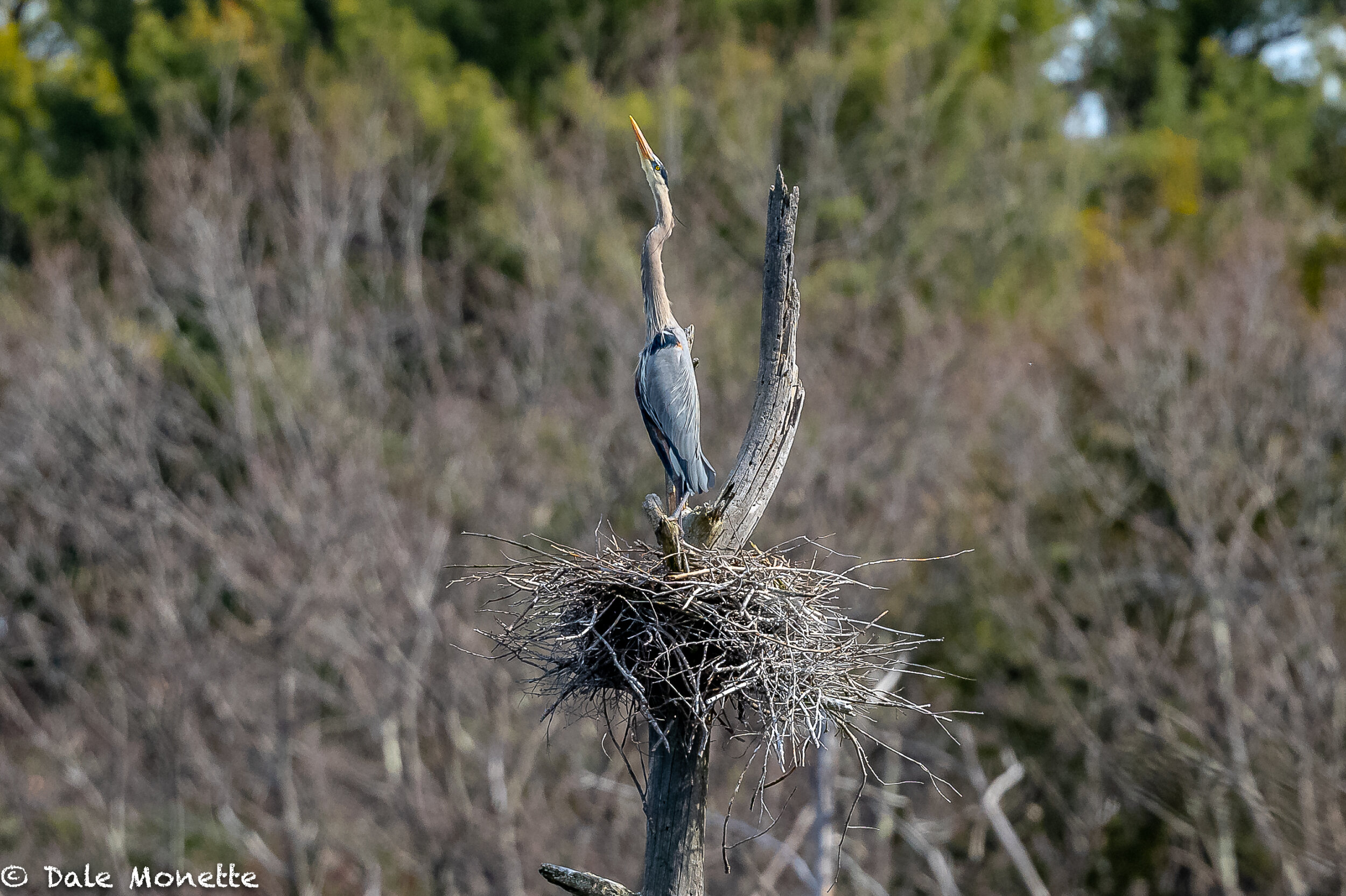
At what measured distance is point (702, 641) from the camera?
12.1 feet

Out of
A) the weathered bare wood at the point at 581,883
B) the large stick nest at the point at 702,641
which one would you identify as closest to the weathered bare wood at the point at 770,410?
the large stick nest at the point at 702,641

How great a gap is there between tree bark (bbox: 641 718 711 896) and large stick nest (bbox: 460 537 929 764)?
90mm

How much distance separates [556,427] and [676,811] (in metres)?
13.5

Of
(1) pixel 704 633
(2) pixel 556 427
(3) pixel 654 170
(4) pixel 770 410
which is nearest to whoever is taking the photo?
(1) pixel 704 633

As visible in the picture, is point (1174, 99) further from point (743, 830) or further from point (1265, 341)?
point (743, 830)

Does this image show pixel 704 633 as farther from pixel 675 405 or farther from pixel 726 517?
pixel 675 405

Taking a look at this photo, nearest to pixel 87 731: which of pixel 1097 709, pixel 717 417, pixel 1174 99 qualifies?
pixel 717 417

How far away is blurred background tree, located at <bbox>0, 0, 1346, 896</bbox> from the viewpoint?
1402 centimetres

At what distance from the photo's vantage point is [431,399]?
703 inches

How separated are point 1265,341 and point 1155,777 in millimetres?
6560

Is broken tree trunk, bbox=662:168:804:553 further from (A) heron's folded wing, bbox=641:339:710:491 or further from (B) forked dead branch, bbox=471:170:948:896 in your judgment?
(A) heron's folded wing, bbox=641:339:710:491

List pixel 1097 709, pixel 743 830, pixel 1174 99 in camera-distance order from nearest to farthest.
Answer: pixel 743 830 < pixel 1097 709 < pixel 1174 99

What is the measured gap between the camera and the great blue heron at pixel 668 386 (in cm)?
457

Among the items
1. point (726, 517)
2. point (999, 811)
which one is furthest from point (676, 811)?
point (999, 811)
